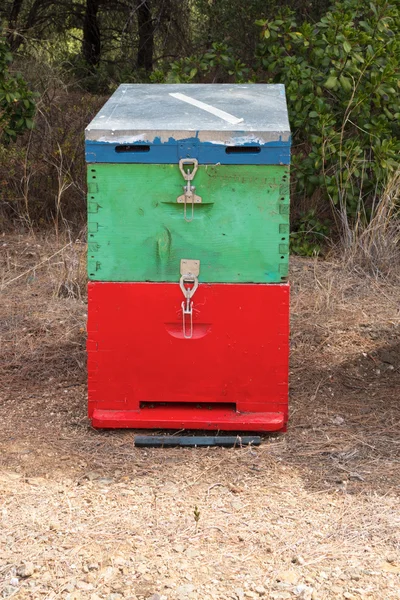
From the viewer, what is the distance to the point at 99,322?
387 cm

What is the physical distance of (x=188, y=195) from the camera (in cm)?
365

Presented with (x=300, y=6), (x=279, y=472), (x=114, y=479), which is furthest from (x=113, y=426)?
(x=300, y=6)

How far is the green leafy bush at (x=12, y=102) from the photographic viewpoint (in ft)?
21.3

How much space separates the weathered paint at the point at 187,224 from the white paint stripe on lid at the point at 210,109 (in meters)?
0.25

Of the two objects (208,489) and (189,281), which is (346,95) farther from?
(208,489)

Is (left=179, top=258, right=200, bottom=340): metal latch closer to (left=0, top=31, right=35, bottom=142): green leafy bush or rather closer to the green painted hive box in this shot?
the green painted hive box

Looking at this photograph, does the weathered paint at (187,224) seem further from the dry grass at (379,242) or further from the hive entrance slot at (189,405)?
the dry grass at (379,242)

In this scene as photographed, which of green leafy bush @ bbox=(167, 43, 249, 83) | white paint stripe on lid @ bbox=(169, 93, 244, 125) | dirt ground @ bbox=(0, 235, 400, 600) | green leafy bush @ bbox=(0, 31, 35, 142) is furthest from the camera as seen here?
green leafy bush @ bbox=(167, 43, 249, 83)

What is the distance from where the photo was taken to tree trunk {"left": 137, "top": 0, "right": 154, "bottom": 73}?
30.9 feet

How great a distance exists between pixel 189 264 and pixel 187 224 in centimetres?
18

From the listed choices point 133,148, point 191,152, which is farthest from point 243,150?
point 133,148

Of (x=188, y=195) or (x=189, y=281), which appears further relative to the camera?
(x=189, y=281)

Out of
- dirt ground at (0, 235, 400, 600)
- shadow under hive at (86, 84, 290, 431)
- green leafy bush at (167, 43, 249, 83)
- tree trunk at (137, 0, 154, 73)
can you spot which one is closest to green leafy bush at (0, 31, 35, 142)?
green leafy bush at (167, 43, 249, 83)

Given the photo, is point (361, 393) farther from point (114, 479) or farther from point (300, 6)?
point (300, 6)
